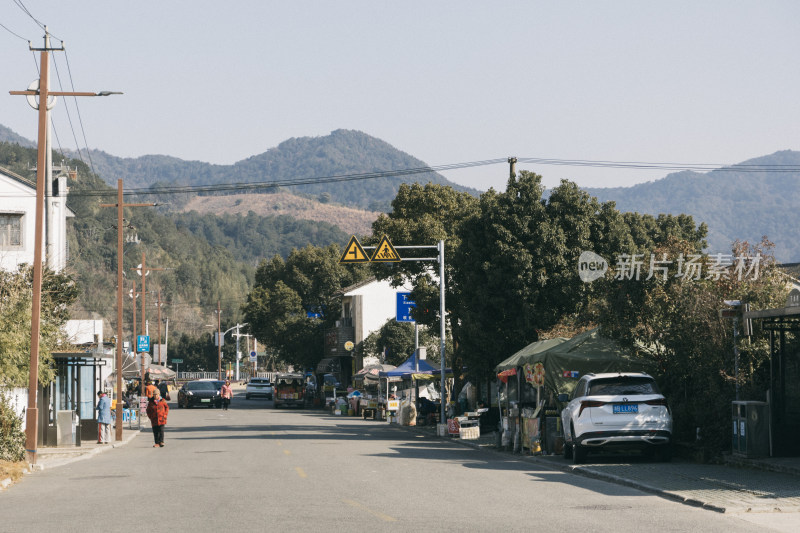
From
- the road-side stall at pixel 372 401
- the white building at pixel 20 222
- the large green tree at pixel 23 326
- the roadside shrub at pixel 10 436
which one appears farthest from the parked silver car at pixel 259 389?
the roadside shrub at pixel 10 436

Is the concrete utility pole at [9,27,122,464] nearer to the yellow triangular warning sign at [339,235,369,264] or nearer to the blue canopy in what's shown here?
the yellow triangular warning sign at [339,235,369,264]

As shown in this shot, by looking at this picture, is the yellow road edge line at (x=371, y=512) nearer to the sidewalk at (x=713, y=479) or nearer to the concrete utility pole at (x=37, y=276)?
the sidewalk at (x=713, y=479)

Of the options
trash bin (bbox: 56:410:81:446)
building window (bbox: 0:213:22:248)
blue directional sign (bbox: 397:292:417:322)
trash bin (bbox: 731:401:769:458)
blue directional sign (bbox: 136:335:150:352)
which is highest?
building window (bbox: 0:213:22:248)

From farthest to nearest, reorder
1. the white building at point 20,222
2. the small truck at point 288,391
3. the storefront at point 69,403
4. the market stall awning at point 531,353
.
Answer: the small truck at point 288,391, the white building at point 20,222, the storefront at point 69,403, the market stall awning at point 531,353

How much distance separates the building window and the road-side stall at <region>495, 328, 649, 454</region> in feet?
108

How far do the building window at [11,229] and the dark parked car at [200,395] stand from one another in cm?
1702

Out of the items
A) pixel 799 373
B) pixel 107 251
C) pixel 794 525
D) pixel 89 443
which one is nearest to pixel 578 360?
pixel 799 373

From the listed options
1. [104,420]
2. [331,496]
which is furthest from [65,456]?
[331,496]

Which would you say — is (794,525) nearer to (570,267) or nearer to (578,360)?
(578,360)

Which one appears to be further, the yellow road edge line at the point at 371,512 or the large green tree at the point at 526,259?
the large green tree at the point at 526,259

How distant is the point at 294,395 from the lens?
67875mm

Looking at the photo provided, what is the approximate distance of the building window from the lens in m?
51.6

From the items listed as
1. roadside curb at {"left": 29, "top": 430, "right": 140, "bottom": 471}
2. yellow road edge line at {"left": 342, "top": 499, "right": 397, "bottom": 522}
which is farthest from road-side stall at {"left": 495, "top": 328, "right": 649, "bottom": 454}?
roadside curb at {"left": 29, "top": 430, "right": 140, "bottom": 471}

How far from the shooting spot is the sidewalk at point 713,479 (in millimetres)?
14302
